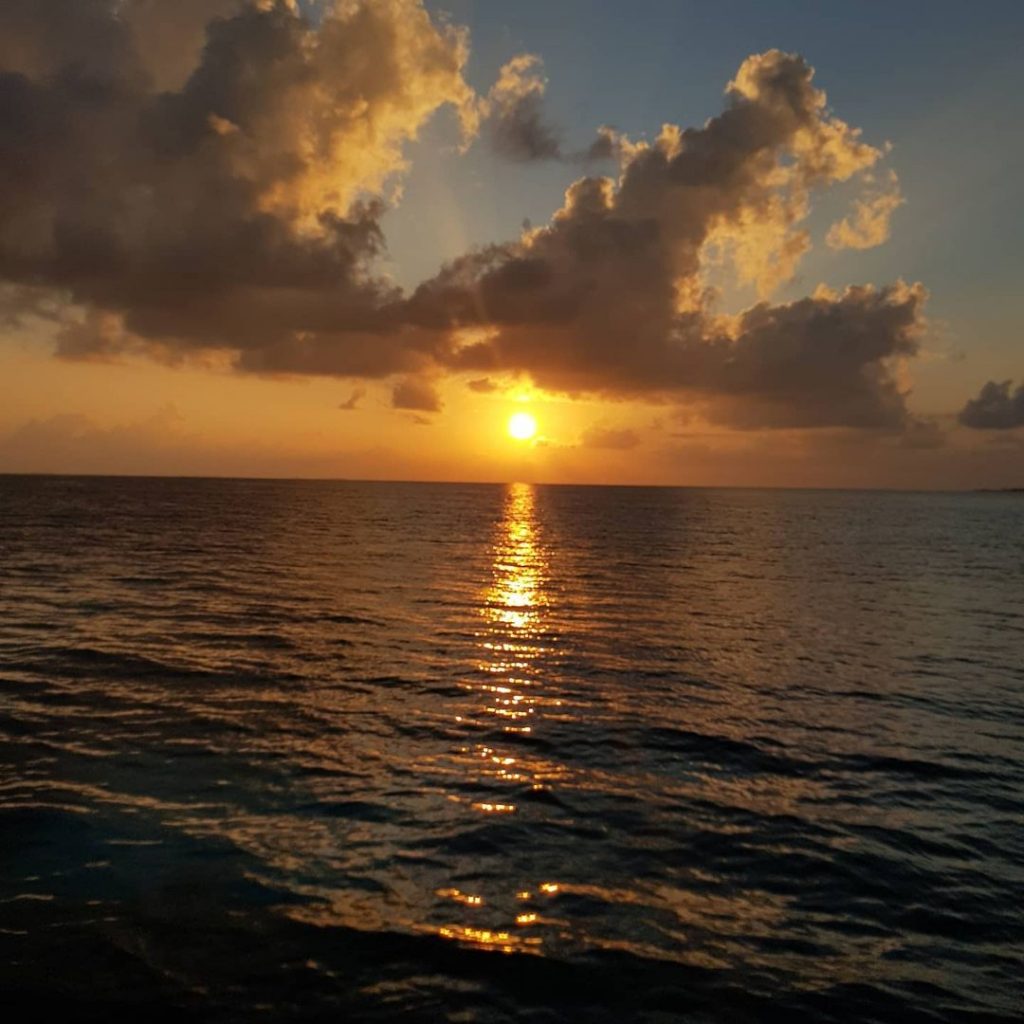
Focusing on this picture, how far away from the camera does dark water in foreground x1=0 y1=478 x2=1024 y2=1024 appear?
426 inches

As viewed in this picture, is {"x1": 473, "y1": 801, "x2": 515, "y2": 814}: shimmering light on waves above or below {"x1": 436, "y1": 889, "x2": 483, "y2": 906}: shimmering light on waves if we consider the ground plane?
below

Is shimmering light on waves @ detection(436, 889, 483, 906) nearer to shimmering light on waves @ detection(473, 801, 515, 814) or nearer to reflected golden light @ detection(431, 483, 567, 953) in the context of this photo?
reflected golden light @ detection(431, 483, 567, 953)

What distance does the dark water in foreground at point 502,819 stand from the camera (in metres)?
10.8

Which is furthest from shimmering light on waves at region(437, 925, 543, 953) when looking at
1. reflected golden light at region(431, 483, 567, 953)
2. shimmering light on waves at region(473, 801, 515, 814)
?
shimmering light on waves at region(473, 801, 515, 814)

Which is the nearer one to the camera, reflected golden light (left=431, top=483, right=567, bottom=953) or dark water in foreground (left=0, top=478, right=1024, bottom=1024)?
dark water in foreground (left=0, top=478, right=1024, bottom=1024)

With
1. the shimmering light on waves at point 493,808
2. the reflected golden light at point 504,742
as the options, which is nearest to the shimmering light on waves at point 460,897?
the reflected golden light at point 504,742

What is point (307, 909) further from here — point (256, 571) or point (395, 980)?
point (256, 571)

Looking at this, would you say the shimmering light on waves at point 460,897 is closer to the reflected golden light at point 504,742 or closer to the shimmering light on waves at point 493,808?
the reflected golden light at point 504,742

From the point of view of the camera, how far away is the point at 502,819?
16.1 m

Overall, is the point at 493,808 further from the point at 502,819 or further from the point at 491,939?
the point at 491,939

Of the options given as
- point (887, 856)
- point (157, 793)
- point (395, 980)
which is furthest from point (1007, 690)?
point (157, 793)

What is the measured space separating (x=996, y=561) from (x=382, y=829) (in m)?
87.0

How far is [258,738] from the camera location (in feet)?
68.1

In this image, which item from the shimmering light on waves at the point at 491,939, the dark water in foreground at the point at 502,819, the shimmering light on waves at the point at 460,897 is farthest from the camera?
the shimmering light on waves at the point at 460,897
